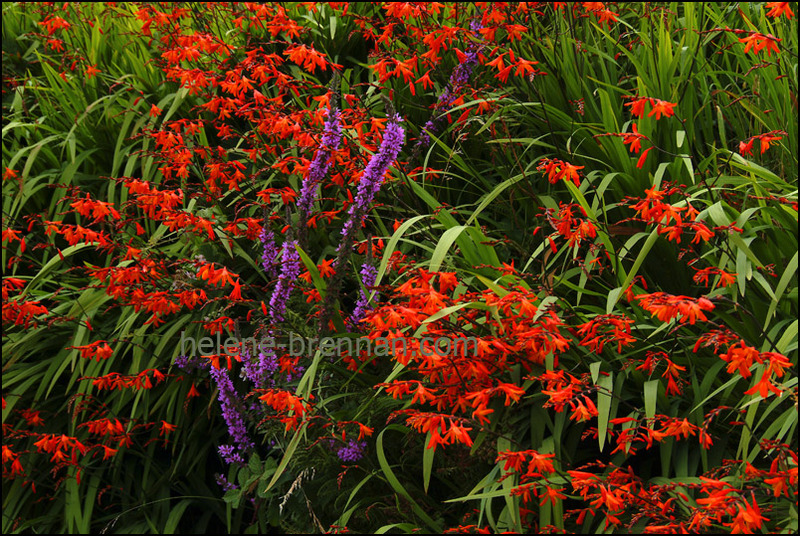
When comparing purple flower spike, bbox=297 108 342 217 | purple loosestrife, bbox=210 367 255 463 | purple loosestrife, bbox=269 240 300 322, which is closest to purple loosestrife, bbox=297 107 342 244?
purple flower spike, bbox=297 108 342 217

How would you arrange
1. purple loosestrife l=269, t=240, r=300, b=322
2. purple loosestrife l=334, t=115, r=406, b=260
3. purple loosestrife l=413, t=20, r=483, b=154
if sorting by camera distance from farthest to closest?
purple loosestrife l=413, t=20, r=483, b=154 < purple loosestrife l=269, t=240, r=300, b=322 < purple loosestrife l=334, t=115, r=406, b=260

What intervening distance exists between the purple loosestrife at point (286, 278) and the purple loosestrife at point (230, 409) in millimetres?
237

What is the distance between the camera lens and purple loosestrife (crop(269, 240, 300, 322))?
2.29 m

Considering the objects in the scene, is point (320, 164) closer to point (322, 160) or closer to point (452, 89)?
point (322, 160)

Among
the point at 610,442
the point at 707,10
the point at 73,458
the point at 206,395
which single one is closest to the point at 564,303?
the point at 610,442

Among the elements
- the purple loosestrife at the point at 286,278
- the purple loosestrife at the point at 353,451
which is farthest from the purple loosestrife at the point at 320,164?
the purple loosestrife at the point at 353,451

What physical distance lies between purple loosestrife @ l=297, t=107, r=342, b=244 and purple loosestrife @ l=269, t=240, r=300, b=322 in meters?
0.14

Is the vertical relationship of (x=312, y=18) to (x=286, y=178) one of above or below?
above

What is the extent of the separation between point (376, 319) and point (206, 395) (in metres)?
1.27

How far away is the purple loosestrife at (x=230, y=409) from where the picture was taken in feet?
7.64

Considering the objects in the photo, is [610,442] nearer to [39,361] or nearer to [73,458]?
[73,458]

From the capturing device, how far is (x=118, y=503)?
287 centimetres

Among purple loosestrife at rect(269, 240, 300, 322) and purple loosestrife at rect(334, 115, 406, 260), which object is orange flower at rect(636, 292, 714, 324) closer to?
purple loosestrife at rect(334, 115, 406, 260)

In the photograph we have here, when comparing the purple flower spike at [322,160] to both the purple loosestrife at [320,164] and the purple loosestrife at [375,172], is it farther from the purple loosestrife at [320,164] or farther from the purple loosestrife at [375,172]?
the purple loosestrife at [375,172]
